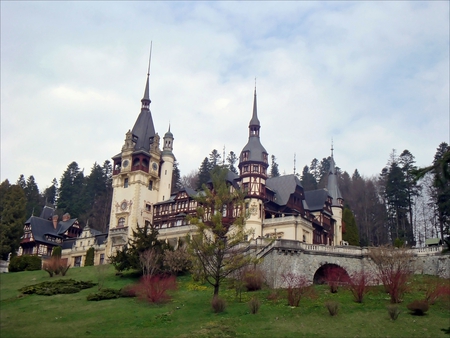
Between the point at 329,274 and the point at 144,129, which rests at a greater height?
the point at 144,129

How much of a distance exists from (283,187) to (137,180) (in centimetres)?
1832

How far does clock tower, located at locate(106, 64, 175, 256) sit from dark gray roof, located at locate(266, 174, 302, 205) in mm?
14604

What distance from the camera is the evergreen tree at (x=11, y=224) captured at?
56.7 metres

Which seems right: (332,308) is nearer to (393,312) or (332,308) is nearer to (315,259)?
(393,312)

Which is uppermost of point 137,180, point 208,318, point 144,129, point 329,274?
point 144,129

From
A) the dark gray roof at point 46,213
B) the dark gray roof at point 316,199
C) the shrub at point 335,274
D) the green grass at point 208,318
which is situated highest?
the dark gray roof at point 316,199

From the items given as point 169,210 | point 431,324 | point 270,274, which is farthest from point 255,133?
point 431,324

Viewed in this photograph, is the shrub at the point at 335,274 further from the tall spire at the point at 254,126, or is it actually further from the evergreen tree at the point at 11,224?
the evergreen tree at the point at 11,224

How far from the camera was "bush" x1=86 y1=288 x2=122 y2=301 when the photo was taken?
36938 millimetres

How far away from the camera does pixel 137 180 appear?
214ft

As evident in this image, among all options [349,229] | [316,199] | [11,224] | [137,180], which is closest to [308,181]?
[349,229]

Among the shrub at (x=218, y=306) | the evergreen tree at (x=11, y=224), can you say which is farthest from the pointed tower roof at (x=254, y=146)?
the shrub at (x=218, y=306)

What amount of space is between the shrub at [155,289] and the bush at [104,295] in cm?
156

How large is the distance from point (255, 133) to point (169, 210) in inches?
573
